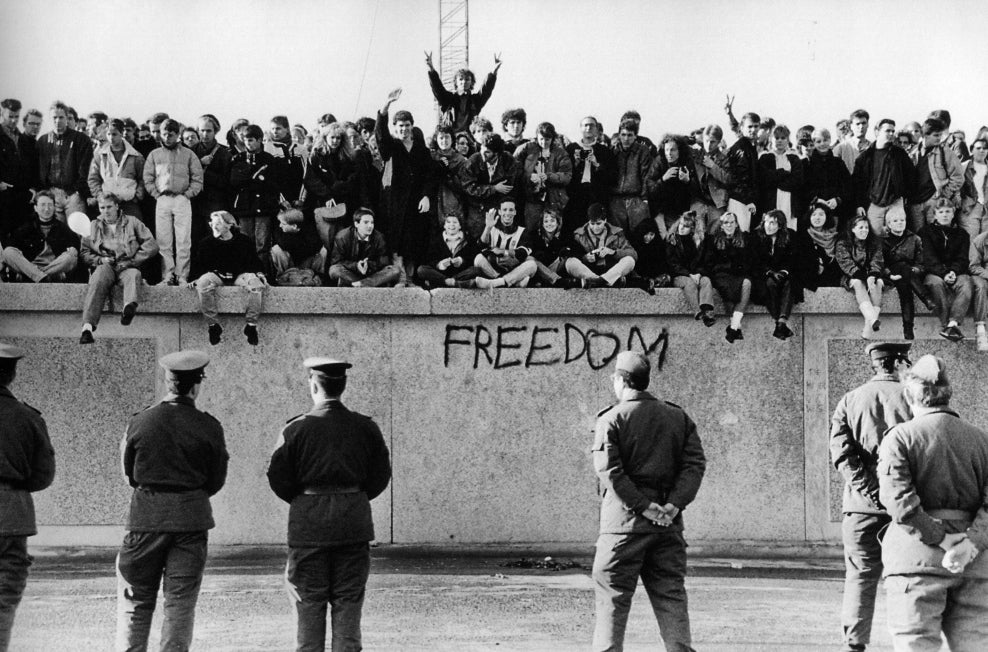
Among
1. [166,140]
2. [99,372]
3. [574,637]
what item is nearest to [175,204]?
[166,140]

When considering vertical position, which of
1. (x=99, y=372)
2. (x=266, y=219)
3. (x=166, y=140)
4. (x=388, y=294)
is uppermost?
(x=166, y=140)

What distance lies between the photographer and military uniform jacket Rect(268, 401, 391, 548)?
6121mm

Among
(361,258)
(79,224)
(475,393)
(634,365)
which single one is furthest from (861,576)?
(79,224)

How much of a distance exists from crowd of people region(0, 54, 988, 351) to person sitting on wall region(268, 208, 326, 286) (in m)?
0.02

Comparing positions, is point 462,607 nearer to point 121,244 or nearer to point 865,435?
point 865,435

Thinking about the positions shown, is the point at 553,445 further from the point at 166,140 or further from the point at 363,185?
the point at 166,140

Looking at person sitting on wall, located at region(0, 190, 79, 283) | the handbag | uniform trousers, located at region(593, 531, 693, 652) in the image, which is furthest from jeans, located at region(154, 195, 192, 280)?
uniform trousers, located at region(593, 531, 693, 652)

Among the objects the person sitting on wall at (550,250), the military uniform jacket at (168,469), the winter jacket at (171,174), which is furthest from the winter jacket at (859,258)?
the military uniform jacket at (168,469)

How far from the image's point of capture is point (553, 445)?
11195mm

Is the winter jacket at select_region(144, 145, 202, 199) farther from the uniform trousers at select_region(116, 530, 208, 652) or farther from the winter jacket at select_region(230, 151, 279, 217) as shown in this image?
the uniform trousers at select_region(116, 530, 208, 652)

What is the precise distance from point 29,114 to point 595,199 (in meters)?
5.71

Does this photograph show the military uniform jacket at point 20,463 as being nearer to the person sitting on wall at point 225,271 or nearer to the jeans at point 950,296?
the person sitting on wall at point 225,271

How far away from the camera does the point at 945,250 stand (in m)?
11.6

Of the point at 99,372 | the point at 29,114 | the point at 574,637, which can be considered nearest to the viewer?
the point at 574,637
